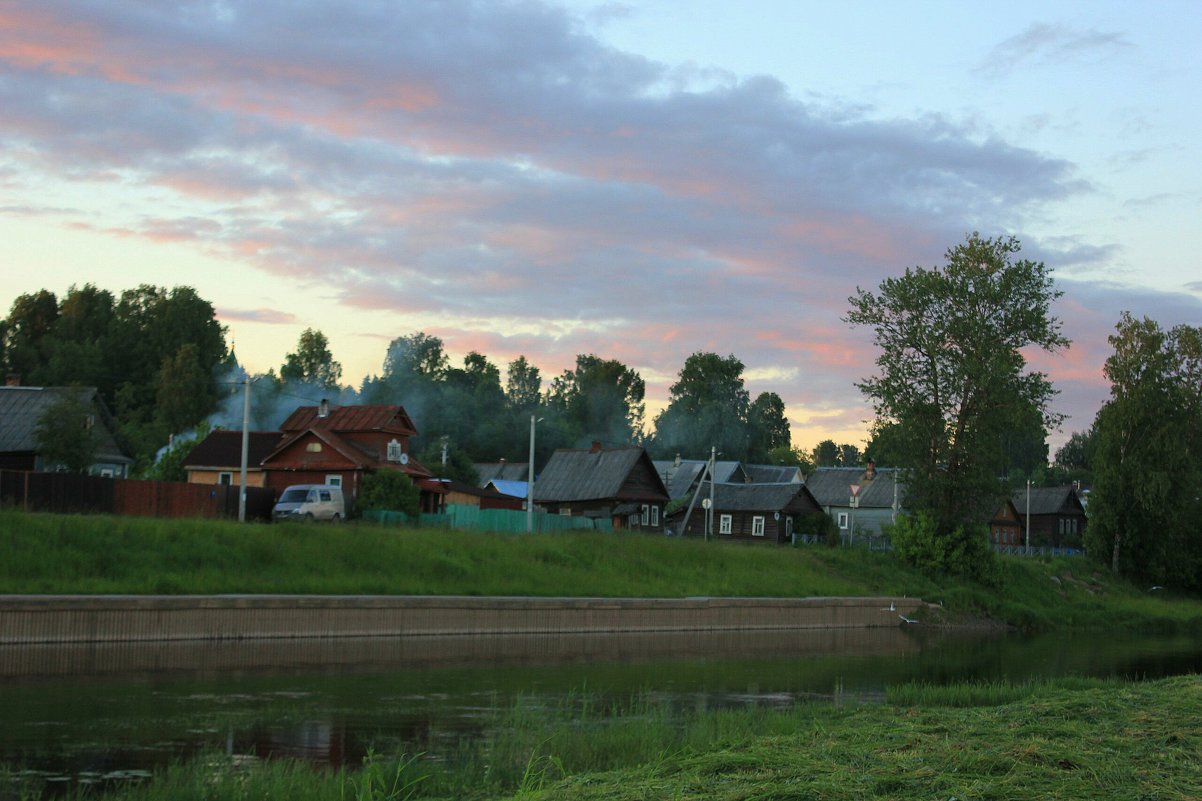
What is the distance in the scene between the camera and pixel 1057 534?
11062 centimetres

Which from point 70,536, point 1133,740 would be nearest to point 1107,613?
point 70,536

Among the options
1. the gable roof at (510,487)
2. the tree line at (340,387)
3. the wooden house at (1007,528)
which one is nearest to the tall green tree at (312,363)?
the tree line at (340,387)

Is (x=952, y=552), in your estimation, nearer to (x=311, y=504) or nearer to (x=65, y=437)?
(x=311, y=504)

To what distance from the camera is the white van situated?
52.7 metres

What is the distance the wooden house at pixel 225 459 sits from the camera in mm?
67750

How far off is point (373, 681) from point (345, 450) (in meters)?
39.6

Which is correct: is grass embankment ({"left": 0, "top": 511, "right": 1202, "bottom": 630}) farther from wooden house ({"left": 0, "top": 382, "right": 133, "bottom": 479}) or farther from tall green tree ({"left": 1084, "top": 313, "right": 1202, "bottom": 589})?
wooden house ({"left": 0, "top": 382, "right": 133, "bottom": 479})

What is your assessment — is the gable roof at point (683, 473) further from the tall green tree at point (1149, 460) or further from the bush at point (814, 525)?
the tall green tree at point (1149, 460)

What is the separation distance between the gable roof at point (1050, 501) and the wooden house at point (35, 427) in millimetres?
76468

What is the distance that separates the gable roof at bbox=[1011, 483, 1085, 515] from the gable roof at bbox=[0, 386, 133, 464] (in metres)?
76.4

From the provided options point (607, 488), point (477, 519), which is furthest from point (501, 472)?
point (477, 519)

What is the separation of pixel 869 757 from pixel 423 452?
329 ft

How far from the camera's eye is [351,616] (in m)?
32.1

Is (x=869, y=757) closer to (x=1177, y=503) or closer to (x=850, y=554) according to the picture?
(x=850, y=554)
